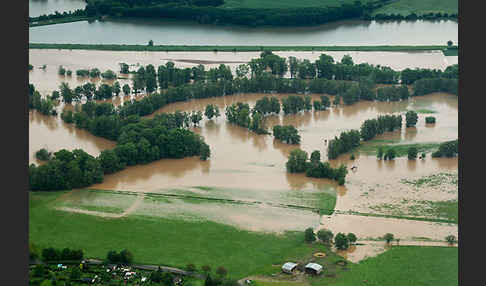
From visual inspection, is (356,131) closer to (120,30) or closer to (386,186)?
(386,186)

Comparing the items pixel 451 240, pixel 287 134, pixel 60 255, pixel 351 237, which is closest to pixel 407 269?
pixel 351 237

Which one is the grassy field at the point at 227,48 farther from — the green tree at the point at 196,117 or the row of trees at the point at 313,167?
the row of trees at the point at 313,167

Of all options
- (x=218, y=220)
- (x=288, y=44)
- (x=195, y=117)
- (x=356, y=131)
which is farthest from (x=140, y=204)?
(x=288, y=44)

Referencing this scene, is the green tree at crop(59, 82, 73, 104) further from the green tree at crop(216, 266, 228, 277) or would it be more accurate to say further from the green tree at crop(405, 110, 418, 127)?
the green tree at crop(216, 266, 228, 277)

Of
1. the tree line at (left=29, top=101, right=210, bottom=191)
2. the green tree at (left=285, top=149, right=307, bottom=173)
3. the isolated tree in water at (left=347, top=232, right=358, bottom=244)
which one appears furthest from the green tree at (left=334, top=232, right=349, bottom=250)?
the tree line at (left=29, top=101, right=210, bottom=191)

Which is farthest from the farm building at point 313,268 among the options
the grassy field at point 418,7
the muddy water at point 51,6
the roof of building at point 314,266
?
the muddy water at point 51,6
